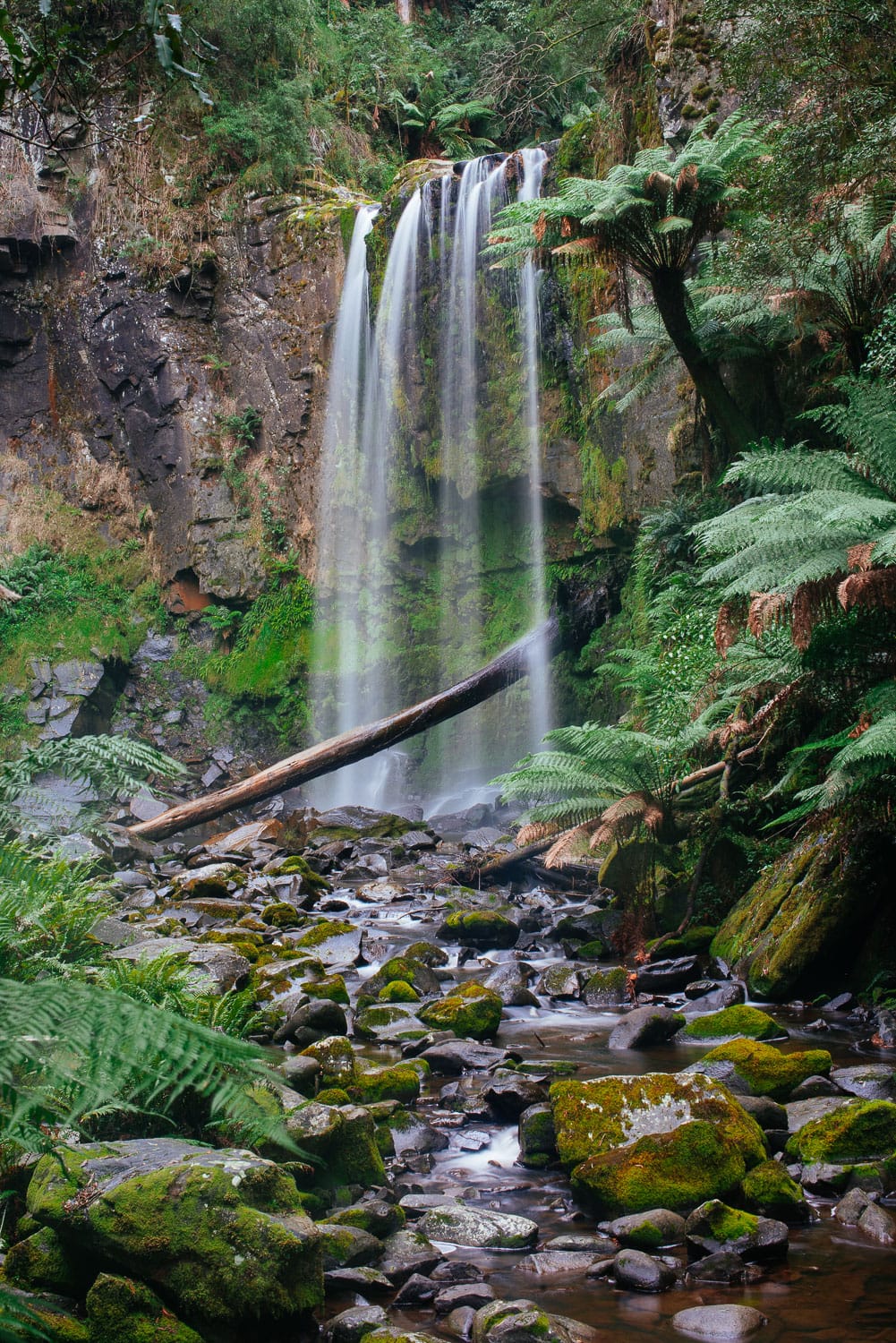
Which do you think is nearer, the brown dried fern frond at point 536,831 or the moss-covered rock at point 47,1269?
the moss-covered rock at point 47,1269

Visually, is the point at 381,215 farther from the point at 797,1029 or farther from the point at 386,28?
the point at 797,1029

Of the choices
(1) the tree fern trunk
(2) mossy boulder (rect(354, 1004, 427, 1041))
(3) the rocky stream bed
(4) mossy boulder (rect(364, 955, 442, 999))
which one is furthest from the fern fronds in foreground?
(1) the tree fern trunk

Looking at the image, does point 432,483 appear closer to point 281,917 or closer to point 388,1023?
point 281,917

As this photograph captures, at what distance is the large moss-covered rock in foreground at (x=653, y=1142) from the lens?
2865mm

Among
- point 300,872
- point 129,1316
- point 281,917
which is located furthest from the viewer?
point 300,872

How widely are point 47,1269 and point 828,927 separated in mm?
3984

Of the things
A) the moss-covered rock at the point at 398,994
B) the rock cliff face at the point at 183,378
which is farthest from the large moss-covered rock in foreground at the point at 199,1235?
the rock cliff face at the point at 183,378

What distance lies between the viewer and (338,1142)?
9.75 feet

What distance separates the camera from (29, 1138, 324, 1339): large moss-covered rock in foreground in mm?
2111

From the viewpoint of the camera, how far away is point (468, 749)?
14695 millimetres

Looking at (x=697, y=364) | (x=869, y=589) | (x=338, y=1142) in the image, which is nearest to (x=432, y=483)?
(x=697, y=364)

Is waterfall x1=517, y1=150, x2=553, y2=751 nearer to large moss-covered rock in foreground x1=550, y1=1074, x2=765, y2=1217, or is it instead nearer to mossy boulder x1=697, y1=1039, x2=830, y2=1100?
mossy boulder x1=697, y1=1039, x2=830, y2=1100

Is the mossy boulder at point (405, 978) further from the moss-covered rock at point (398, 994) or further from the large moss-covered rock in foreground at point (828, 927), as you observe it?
the large moss-covered rock in foreground at point (828, 927)

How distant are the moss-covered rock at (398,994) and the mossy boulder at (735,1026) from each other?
144 centimetres
